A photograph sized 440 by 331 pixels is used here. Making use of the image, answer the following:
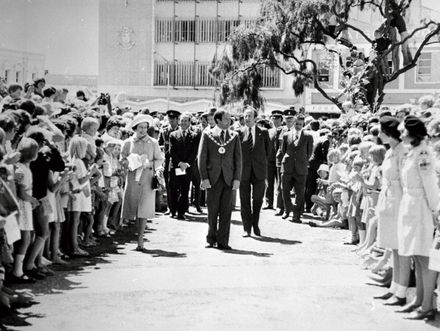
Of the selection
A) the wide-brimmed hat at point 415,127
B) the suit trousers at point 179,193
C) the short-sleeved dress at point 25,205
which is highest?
the wide-brimmed hat at point 415,127

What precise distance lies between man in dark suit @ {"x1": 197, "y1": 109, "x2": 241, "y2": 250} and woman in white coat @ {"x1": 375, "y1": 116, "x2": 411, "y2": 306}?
171 inches

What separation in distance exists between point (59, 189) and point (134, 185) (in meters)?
1.87

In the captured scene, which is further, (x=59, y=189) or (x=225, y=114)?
(x=225, y=114)

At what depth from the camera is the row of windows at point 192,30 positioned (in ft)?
179

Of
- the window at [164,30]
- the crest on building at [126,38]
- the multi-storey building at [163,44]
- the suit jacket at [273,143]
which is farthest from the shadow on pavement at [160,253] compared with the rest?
the window at [164,30]

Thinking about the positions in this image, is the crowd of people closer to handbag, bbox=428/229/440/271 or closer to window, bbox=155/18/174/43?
handbag, bbox=428/229/440/271

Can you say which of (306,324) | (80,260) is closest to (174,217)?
(80,260)

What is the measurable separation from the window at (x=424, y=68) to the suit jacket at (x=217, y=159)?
123 ft

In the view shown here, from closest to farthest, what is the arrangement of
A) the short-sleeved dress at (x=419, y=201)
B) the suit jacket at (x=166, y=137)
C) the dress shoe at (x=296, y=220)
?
the short-sleeved dress at (x=419, y=201), the dress shoe at (x=296, y=220), the suit jacket at (x=166, y=137)

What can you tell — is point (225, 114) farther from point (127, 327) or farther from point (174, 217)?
point (127, 327)

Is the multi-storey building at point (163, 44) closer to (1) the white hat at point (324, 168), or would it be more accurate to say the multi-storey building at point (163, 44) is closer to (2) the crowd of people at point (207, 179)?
(2) the crowd of people at point (207, 179)

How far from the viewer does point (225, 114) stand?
13.2 m

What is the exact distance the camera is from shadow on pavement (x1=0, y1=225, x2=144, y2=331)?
783 centimetres

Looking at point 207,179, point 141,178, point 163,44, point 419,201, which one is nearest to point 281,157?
point 207,179
